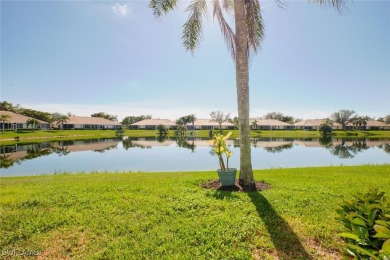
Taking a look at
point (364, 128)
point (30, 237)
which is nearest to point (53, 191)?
point (30, 237)

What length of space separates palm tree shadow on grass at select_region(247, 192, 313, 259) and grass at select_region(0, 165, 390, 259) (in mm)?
18

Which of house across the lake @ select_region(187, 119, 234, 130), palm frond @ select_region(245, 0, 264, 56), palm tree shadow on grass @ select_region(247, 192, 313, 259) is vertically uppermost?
palm frond @ select_region(245, 0, 264, 56)

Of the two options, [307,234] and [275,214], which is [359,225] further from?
[275,214]

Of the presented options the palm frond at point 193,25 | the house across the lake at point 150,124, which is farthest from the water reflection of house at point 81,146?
the house across the lake at point 150,124

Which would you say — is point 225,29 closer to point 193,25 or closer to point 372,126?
point 193,25

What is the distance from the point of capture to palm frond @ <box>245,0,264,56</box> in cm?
924

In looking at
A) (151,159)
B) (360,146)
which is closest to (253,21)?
(151,159)

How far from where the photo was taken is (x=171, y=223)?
5629mm

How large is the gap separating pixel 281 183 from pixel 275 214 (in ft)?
11.1

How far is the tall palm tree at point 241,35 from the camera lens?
332 inches

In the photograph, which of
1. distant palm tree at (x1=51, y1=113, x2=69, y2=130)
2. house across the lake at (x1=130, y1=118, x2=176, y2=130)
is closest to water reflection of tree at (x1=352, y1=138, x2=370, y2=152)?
house across the lake at (x1=130, y1=118, x2=176, y2=130)

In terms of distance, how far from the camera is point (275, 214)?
6070 mm

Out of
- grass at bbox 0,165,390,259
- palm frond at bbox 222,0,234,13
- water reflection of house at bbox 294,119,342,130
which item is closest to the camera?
grass at bbox 0,165,390,259

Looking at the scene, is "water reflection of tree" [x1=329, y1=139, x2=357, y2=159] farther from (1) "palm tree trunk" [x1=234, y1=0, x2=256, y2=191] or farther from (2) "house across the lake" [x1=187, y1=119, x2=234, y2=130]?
(2) "house across the lake" [x1=187, y1=119, x2=234, y2=130]
